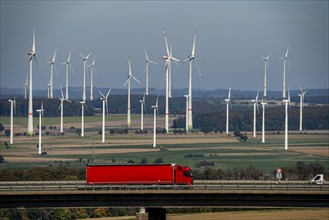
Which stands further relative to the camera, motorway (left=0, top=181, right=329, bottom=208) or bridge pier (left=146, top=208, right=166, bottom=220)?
bridge pier (left=146, top=208, right=166, bottom=220)

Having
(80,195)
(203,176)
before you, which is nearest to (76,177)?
(203,176)

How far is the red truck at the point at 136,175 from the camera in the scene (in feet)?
335

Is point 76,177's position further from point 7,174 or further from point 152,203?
point 152,203

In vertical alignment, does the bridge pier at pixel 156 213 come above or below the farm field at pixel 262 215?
above

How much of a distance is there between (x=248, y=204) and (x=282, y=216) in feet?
75.4

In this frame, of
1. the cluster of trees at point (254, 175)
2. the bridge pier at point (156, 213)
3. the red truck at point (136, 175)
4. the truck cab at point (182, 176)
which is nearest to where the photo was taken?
the bridge pier at point (156, 213)

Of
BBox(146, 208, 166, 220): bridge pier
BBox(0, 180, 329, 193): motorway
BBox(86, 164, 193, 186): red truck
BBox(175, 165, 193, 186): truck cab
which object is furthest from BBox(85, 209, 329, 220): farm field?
BBox(146, 208, 166, 220): bridge pier

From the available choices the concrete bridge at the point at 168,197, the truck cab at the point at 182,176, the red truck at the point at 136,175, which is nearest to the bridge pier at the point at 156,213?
the concrete bridge at the point at 168,197

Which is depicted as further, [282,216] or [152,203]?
[282,216]

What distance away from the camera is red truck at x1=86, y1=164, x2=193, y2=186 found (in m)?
102

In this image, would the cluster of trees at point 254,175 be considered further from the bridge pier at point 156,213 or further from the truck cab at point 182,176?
the bridge pier at point 156,213

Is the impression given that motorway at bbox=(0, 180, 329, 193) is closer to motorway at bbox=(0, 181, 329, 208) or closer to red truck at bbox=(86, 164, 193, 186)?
motorway at bbox=(0, 181, 329, 208)

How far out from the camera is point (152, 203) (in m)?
94.9

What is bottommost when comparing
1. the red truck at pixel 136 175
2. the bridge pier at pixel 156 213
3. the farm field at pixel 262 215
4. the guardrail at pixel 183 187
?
the farm field at pixel 262 215
